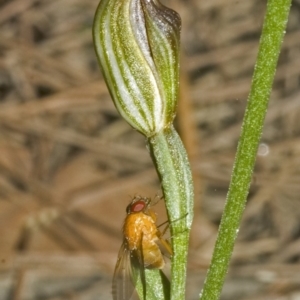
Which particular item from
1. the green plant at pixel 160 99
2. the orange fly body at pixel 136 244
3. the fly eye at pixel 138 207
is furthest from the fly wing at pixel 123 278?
the green plant at pixel 160 99

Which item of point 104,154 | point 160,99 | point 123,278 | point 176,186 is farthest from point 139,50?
point 104,154

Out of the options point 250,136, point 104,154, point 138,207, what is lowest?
point 250,136

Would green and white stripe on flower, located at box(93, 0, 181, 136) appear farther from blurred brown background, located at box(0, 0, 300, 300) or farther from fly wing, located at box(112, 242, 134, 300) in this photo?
blurred brown background, located at box(0, 0, 300, 300)

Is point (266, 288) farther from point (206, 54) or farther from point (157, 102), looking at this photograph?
point (157, 102)

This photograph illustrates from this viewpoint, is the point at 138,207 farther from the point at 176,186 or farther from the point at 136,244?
the point at 176,186

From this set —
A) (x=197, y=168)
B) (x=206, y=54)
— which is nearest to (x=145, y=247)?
(x=197, y=168)

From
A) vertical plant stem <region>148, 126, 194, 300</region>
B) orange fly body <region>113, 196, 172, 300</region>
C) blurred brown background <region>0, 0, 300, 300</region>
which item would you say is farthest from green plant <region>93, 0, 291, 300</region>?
blurred brown background <region>0, 0, 300, 300</region>
